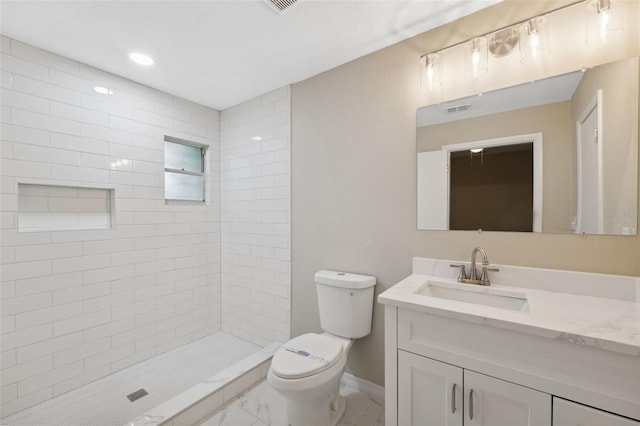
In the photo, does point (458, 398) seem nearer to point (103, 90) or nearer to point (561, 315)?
point (561, 315)

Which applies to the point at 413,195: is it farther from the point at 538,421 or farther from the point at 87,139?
the point at 87,139

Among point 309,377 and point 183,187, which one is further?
point 183,187

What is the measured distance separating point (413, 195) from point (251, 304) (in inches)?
72.2

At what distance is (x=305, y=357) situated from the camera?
1547 millimetres

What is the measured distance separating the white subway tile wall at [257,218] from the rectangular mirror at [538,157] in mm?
1197

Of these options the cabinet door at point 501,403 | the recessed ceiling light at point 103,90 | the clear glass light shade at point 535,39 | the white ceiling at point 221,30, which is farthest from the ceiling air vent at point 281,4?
the cabinet door at point 501,403

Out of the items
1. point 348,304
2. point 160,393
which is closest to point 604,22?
point 348,304

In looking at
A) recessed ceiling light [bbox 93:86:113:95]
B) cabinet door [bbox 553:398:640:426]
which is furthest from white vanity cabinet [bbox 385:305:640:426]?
recessed ceiling light [bbox 93:86:113:95]

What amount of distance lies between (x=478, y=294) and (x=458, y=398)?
0.51m

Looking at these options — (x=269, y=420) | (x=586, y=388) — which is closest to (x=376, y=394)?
(x=269, y=420)

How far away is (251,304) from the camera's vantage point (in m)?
2.69

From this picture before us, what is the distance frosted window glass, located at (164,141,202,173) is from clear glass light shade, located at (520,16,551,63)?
277 centimetres

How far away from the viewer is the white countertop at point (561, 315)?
88cm

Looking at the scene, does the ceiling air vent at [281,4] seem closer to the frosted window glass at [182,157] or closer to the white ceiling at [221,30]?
the white ceiling at [221,30]
